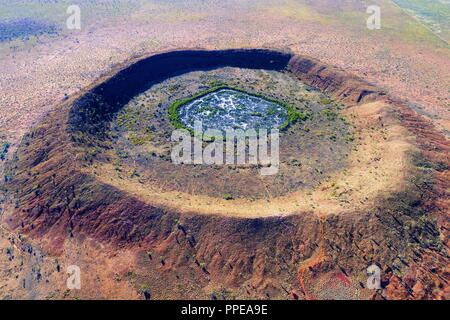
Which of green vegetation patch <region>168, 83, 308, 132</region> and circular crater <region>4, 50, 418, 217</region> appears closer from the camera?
circular crater <region>4, 50, 418, 217</region>

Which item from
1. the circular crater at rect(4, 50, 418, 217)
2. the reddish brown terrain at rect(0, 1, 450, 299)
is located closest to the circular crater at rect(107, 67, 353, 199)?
the circular crater at rect(4, 50, 418, 217)

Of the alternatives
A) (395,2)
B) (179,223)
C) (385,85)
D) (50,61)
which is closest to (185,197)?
(179,223)

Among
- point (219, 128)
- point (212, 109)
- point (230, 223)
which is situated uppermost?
point (212, 109)

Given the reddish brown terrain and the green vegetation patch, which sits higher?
the green vegetation patch

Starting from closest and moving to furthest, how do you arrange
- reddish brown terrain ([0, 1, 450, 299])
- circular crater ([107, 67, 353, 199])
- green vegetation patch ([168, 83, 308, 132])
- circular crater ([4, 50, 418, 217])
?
reddish brown terrain ([0, 1, 450, 299]), circular crater ([4, 50, 418, 217]), circular crater ([107, 67, 353, 199]), green vegetation patch ([168, 83, 308, 132])

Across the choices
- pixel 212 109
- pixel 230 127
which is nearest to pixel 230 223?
pixel 230 127

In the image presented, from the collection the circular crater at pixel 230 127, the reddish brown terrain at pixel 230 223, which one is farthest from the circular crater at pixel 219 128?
the reddish brown terrain at pixel 230 223

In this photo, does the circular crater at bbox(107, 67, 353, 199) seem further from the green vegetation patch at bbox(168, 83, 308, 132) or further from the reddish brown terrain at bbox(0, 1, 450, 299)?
the reddish brown terrain at bbox(0, 1, 450, 299)

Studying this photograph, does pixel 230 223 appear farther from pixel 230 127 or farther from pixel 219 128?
pixel 230 127

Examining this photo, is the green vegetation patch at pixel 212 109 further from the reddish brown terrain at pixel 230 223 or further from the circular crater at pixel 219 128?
the reddish brown terrain at pixel 230 223

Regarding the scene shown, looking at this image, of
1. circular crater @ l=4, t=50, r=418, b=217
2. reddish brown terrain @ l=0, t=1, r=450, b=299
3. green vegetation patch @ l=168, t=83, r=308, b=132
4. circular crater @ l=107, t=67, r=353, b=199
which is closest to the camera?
reddish brown terrain @ l=0, t=1, r=450, b=299

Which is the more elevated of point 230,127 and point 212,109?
point 212,109
